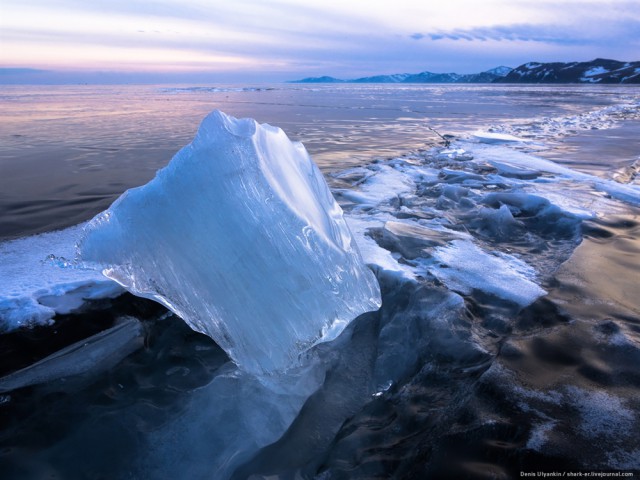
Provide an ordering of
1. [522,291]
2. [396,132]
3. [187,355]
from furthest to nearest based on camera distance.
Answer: [396,132]
[522,291]
[187,355]

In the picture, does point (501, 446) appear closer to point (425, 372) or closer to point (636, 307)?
point (425, 372)

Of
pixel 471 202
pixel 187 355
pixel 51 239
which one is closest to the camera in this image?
pixel 187 355

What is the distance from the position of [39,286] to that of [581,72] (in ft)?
309

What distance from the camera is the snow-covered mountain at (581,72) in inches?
2554

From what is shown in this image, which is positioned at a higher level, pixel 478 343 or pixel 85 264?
pixel 85 264

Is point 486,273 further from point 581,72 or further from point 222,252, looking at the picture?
point 581,72

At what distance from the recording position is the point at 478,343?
2.33 meters

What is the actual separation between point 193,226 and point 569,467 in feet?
6.06

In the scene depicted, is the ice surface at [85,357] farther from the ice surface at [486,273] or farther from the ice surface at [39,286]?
the ice surface at [486,273]

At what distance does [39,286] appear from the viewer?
286cm

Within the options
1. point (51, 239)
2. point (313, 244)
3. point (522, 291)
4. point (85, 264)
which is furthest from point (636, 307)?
point (51, 239)

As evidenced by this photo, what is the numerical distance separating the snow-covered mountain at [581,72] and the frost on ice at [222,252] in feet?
248

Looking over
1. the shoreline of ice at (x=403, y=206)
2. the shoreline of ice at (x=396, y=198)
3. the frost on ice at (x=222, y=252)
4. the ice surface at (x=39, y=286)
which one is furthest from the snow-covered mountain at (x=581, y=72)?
the ice surface at (x=39, y=286)

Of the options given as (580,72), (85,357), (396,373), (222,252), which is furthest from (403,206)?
(580,72)
